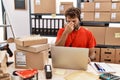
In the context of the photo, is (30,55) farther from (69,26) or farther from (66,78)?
(69,26)

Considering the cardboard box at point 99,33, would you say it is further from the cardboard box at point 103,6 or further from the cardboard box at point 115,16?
the cardboard box at point 103,6

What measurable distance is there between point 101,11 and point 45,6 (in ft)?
3.08

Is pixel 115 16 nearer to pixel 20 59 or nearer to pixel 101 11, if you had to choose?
pixel 101 11

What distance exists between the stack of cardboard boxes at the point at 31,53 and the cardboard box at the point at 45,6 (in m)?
1.45

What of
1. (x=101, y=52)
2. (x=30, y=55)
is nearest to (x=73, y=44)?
(x=30, y=55)

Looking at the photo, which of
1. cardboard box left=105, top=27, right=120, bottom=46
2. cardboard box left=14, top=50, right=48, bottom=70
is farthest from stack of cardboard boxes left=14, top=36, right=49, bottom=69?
cardboard box left=105, top=27, right=120, bottom=46

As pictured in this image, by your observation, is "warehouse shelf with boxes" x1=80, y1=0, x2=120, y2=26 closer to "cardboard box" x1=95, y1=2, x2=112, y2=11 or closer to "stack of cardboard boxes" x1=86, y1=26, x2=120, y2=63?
"cardboard box" x1=95, y1=2, x2=112, y2=11

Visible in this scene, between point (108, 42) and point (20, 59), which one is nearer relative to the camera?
point (20, 59)

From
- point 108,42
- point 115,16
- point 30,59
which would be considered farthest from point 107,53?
point 30,59

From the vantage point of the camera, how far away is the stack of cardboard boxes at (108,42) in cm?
288

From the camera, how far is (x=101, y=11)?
2.85 meters

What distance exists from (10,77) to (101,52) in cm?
201

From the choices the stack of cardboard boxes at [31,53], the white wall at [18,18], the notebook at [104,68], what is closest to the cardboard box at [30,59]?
the stack of cardboard boxes at [31,53]

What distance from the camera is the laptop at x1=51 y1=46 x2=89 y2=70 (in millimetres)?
1554
